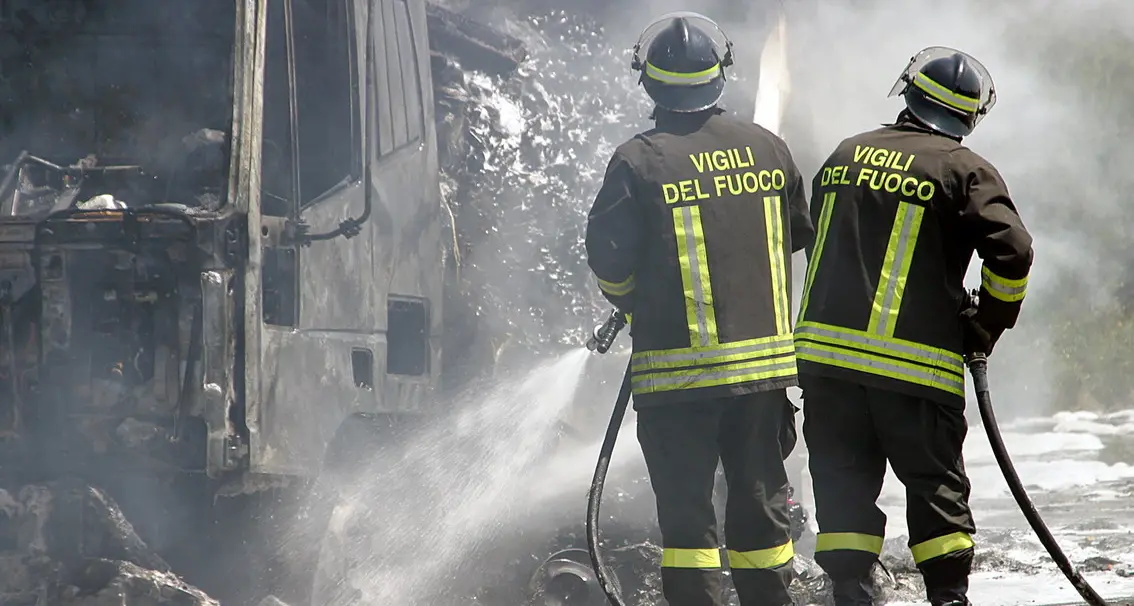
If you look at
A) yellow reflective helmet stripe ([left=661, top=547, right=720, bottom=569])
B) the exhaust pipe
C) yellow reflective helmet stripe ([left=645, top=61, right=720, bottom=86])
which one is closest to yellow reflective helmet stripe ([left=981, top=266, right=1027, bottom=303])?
yellow reflective helmet stripe ([left=645, top=61, right=720, bottom=86])

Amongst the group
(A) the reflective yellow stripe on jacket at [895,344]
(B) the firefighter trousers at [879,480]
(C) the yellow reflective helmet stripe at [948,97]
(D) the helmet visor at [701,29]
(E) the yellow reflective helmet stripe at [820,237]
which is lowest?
(B) the firefighter trousers at [879,480]

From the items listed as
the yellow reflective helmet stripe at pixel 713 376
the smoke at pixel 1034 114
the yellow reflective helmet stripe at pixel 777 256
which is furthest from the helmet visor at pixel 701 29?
the smoke at pixel 1034 114

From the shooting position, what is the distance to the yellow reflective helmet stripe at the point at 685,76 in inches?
152

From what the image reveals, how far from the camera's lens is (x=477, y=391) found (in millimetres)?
6023

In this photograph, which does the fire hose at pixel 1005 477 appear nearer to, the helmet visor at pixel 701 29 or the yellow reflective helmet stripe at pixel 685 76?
the yellow reflective helmet stripe at pixel 685 76

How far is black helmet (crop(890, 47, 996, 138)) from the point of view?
12.8ft

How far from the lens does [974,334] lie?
379 centimetres

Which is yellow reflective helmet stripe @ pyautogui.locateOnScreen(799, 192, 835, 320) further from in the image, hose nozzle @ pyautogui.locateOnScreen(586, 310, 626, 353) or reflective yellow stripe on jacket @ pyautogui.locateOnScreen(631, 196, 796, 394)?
hose nozzle @ pyautogui.locateOnScreen(586, 310, 626, 353)

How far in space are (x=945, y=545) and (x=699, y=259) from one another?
41.8 inches

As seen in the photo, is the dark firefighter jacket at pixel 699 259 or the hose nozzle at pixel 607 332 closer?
the dark firefighter jacket at pixel 699 259

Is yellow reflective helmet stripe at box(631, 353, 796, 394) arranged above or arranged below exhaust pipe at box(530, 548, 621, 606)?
above

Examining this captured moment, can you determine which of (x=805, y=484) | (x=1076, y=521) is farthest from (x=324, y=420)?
(x=1076, y=521)

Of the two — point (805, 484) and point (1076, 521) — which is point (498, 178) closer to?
point (805, 484)

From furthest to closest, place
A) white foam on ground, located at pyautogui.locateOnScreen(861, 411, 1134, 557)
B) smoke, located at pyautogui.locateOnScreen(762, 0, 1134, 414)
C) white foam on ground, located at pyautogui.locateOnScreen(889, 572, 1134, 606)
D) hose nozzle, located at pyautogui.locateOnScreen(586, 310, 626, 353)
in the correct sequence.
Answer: smoke, located at pyautogui.locateOnScreen(762, 0, 1134, 414) → white foam on ground, located at pyautogui.locateOnScreen(861, 411, 1134, 557) → white foam on ground, located at pyautogui.locateOnScreen(889, 572, 1134, 606) → hose nozzle, located at pyautogui.locateOnScreen(586, 310, 626, 353)
